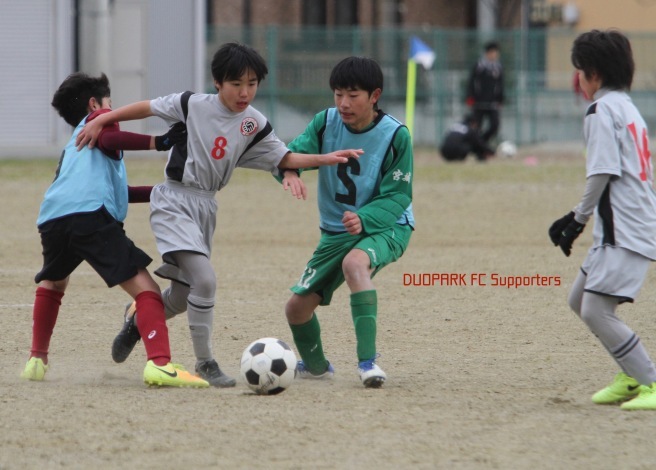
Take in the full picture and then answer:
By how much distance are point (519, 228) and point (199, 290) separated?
7.40m

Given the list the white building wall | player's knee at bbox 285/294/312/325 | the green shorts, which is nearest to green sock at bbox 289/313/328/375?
player's knee at bbox 285/294/312/325

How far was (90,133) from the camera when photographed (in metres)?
5.89

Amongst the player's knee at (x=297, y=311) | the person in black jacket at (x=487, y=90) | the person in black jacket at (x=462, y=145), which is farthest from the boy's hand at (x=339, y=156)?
the person in black jacket at (x=487, y=90)

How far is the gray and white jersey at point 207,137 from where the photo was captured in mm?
5906

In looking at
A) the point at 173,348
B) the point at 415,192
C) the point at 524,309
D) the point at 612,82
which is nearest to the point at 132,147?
the point at 173,348

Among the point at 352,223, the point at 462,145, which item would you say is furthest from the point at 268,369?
the point at 462,145

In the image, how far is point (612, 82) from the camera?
5.41 m

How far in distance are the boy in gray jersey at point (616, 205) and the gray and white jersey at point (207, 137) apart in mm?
1668

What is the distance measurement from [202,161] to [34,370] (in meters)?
1.36

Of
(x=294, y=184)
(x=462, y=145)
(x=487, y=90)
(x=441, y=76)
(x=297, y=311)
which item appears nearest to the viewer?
(x=294, y=184)

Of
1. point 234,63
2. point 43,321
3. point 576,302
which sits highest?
point 234,63

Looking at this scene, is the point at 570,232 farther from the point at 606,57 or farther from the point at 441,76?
the point at 441,76

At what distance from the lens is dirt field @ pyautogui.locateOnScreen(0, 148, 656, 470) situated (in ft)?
15.2

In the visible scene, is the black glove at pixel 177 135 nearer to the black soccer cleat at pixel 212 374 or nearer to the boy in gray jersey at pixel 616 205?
the black soccer cleat at pixel 212 374
